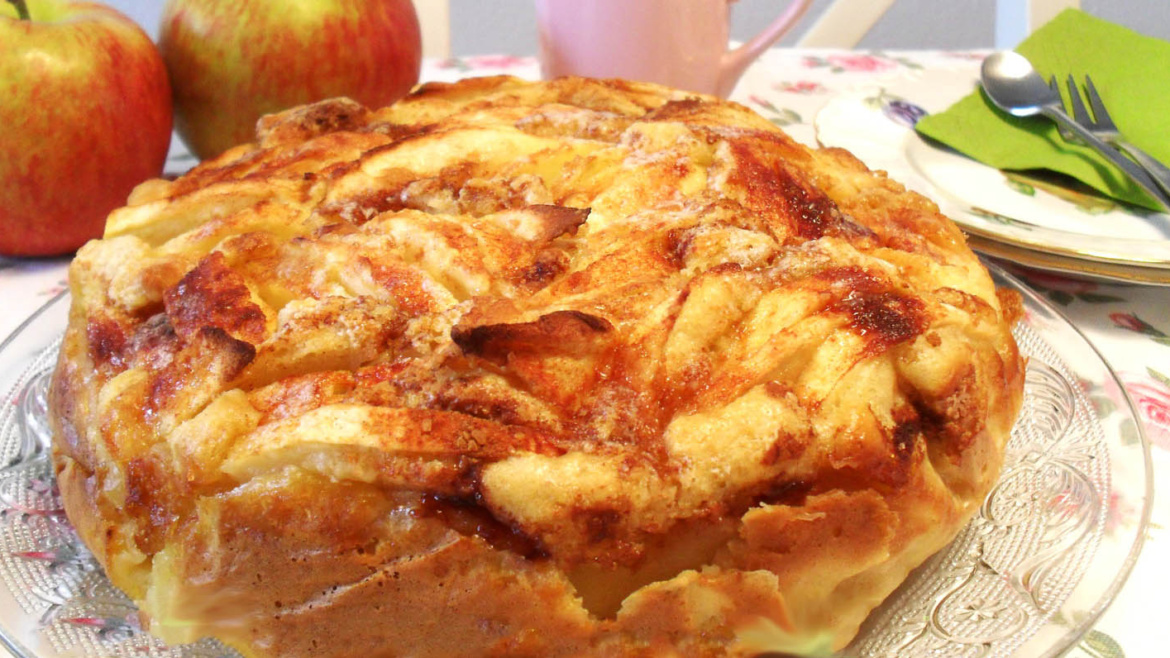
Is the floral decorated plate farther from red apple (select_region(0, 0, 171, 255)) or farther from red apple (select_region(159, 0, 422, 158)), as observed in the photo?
red apple (select_region(0, 0, 171, 255))

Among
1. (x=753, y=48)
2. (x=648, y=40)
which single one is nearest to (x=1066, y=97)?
(x=753, y=48)

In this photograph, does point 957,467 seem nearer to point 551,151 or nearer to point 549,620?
point 549,620

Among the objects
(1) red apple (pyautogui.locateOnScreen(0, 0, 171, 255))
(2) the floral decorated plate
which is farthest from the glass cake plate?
(1) red apple (pyautogui.locateOnScreen(0, 0, 171, 255))

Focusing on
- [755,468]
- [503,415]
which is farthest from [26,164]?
[755,468]

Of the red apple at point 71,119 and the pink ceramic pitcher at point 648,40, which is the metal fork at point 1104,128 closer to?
the pink ceramic pitcher at point 648,40

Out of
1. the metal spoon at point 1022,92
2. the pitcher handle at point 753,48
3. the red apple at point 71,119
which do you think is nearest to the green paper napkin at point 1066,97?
the metal spoon at point 1022,92
